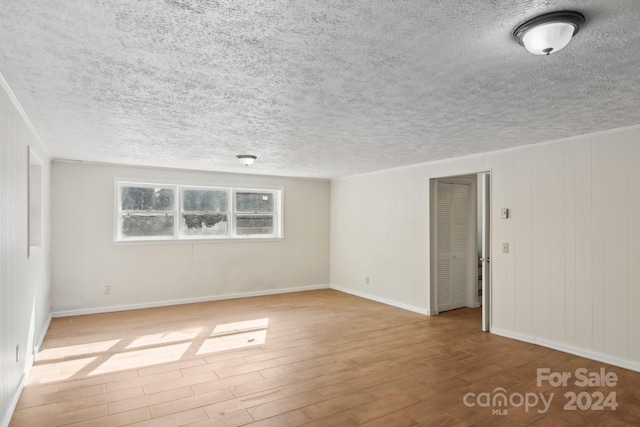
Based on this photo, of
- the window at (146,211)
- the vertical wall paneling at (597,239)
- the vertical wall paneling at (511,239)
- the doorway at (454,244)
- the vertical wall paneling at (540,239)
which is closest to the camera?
the vertical wall paneling at (597,239)

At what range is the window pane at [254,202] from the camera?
22.6ft

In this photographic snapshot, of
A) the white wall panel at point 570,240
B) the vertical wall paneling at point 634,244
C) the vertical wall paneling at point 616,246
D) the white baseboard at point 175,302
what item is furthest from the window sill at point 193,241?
the vertical wall paneling at point 634,244

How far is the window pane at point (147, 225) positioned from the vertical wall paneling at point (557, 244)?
213 inches

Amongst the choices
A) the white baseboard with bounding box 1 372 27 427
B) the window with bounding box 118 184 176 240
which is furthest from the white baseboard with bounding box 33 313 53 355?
the window with bounding box 118 184 176 240

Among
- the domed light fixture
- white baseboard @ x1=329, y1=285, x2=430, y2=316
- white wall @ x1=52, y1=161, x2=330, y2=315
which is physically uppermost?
the domed light fixture

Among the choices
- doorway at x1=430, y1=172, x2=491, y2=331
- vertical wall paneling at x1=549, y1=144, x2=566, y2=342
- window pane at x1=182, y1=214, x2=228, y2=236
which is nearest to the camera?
vertical wall paneling at x1=549, y1=144, x2=566, y2=342

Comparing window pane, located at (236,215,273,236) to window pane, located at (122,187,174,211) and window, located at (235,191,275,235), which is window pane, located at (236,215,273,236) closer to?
window, located at (235,191,275,235)

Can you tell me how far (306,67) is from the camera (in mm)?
2160

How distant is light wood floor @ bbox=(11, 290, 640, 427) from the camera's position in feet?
8.60

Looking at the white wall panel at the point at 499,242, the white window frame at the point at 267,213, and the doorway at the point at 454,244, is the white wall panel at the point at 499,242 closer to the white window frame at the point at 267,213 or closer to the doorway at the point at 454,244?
the doorway at the point at 454,244

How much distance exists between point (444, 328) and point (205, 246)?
399 centimetres

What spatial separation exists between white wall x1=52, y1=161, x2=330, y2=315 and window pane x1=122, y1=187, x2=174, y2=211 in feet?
0.69

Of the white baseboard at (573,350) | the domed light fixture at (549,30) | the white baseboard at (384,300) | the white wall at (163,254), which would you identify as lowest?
the white baseboard at (384,300)

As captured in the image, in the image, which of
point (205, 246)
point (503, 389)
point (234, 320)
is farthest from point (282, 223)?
point (503, 389)
